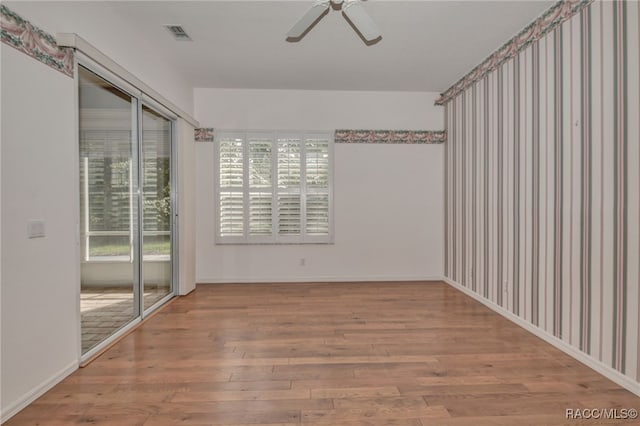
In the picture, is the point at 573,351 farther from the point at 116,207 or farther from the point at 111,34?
the point at 111,34

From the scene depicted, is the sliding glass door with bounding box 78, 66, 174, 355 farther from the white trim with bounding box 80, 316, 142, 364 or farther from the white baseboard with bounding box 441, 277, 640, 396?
the white baseboard with bounding box 441, 277, 640, 396

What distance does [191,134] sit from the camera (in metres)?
4.74

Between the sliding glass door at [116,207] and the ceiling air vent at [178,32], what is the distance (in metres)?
0.71

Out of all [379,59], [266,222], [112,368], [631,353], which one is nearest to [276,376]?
[112,368]

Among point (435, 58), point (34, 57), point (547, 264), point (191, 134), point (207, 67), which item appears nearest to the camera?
point (34, 57)

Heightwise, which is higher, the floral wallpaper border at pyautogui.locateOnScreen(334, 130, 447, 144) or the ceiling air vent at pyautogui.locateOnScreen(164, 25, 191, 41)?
the ceiling air vent at pyautogui.locateOnScreen(164, 25, 191, 41)

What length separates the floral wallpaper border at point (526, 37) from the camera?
2.73m

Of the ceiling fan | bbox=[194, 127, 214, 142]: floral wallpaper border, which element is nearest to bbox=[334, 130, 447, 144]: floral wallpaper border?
bbox=[194, 127, 214, 142]: floral wallpaper border

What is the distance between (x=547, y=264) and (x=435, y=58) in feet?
8.13

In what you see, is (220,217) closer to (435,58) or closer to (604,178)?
(435,58)

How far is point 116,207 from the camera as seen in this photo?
3074 mm

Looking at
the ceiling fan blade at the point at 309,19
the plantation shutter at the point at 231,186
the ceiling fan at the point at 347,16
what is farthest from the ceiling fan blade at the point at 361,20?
the plantation shutter at the point at 231,186

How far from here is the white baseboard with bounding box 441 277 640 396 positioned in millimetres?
2246

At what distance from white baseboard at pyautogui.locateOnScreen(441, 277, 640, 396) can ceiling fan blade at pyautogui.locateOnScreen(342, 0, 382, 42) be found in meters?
2.76
